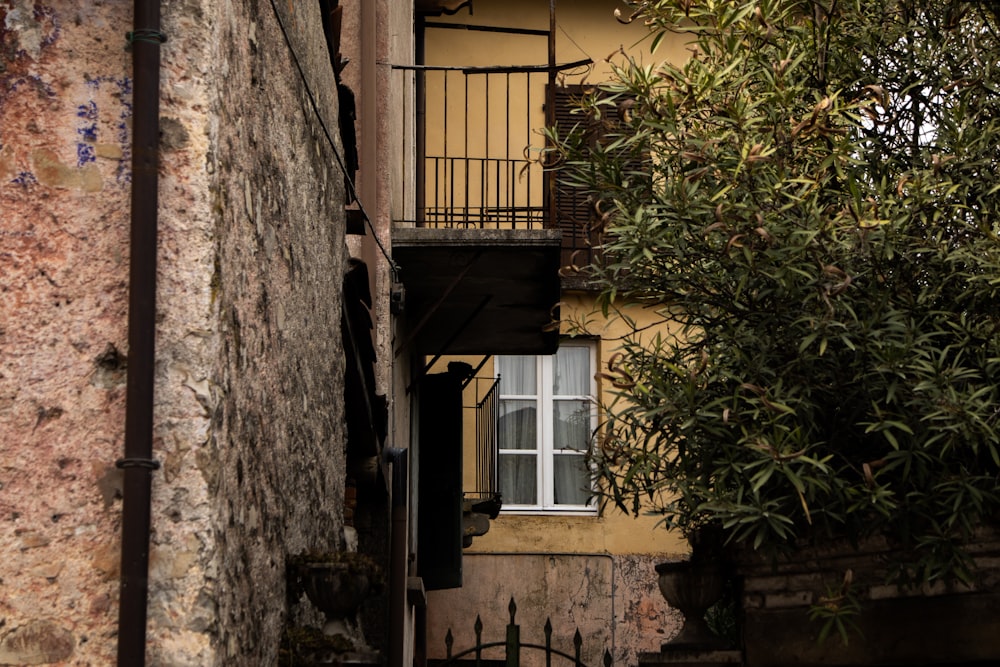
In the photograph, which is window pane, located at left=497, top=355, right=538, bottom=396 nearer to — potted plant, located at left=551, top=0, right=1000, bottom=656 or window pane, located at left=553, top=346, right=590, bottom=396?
window pane, located at left=553, top=346, right=590, bottom=396

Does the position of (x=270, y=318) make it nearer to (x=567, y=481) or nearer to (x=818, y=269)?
(x=818, y=269)

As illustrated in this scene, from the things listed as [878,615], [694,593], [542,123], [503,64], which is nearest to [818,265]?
[878,615]

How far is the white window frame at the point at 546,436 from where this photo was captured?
16234 mm

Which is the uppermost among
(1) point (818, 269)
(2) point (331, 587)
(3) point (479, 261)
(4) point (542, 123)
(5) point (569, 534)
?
(4) point (542, 123)

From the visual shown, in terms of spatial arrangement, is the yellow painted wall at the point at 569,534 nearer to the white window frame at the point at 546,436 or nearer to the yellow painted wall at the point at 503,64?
the white window frame at the point at 546,436

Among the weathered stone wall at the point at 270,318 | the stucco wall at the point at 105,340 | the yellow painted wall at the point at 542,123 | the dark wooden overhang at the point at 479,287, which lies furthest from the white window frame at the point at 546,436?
the stucco wall at the point at 105,340

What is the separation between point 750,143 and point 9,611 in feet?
13.4

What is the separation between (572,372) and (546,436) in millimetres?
815

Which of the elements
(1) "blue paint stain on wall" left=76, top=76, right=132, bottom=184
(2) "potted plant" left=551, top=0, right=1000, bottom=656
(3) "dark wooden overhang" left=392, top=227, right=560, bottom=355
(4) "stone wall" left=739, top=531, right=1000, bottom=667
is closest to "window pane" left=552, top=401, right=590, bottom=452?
(3) "dark wooden overhang" left=392, top=227, right=560, bottom=355

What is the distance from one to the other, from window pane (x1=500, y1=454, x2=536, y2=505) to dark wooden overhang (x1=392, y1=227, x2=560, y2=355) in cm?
398

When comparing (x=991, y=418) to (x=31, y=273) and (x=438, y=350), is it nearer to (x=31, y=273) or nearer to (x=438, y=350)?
(x=31, y=273)

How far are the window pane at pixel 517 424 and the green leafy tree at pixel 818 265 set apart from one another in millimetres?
9059

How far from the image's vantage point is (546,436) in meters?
16.5

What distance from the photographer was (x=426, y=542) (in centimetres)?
1226
